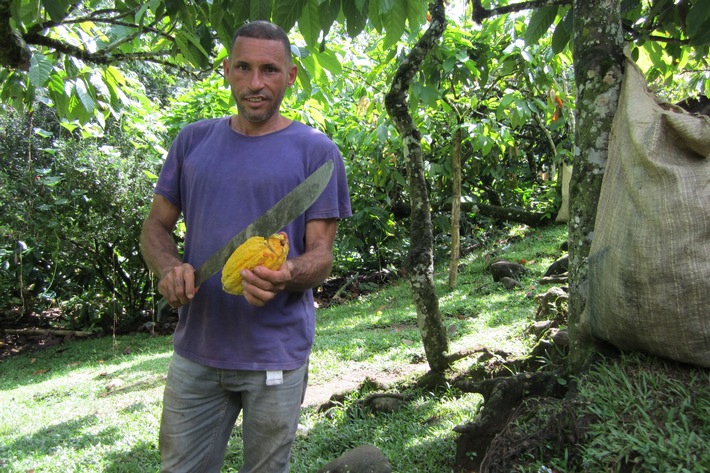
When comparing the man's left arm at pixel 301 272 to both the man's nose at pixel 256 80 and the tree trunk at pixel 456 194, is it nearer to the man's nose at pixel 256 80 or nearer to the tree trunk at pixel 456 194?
the man's nose at pixel 256 80

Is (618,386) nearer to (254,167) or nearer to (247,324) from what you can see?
(247,324)

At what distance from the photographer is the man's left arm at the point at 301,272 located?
5.36 feet

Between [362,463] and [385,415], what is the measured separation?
0.71m

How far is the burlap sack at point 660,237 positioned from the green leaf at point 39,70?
245 centimetres

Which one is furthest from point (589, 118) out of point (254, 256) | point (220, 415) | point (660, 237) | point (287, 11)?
point (220, 415)

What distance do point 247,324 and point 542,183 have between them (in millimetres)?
9728

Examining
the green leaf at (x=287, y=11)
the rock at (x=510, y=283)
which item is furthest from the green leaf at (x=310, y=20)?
the rock at (x=510, y=283)

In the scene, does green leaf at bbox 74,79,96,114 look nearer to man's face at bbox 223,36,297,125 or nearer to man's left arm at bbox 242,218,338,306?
man's face at bbox 223,36,297,125

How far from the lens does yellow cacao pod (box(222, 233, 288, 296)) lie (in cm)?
167

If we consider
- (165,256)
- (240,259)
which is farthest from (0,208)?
(240,259)

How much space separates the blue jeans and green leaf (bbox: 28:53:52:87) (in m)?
1.55

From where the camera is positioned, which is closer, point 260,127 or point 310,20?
point 260,127

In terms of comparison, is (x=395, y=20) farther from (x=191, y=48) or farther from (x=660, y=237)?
(x=660, y=237)

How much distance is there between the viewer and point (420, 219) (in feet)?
11.6
